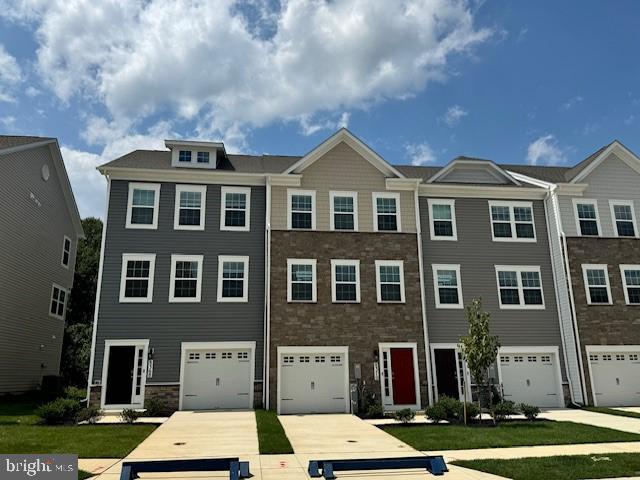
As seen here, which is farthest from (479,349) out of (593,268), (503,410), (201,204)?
(201,204)

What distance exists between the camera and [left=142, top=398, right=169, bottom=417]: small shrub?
58.0 ft

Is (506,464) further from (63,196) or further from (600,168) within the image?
(63,196)

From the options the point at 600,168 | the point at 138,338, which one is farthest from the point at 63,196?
the point at 600,168

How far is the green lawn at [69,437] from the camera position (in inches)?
428

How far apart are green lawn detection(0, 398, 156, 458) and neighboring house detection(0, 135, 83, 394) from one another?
262 inches

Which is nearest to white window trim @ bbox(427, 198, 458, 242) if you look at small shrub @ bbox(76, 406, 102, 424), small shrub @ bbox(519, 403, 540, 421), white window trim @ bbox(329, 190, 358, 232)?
white window trim @ bbox(329, 190, 358, 232)

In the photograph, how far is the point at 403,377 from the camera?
64.5 ft

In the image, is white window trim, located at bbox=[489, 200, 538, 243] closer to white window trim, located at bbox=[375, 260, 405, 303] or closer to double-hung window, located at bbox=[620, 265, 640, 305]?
double-hung window, located at bbox=[620, 265, 640, 305]

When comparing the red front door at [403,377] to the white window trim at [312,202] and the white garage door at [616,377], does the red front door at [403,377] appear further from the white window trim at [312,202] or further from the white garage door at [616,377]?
the white garage door at [616,377]

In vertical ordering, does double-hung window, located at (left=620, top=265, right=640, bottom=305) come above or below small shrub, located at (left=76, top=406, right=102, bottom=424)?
above

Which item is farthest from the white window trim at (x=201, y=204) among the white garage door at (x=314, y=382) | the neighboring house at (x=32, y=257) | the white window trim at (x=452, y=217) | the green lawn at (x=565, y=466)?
the green lawn at (x=565, y=466)

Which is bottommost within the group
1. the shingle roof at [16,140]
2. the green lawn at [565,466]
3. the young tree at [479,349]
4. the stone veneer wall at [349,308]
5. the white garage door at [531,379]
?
the green lawn at [565,466]

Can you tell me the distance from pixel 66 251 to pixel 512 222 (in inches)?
910

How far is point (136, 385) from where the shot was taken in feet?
61.0
